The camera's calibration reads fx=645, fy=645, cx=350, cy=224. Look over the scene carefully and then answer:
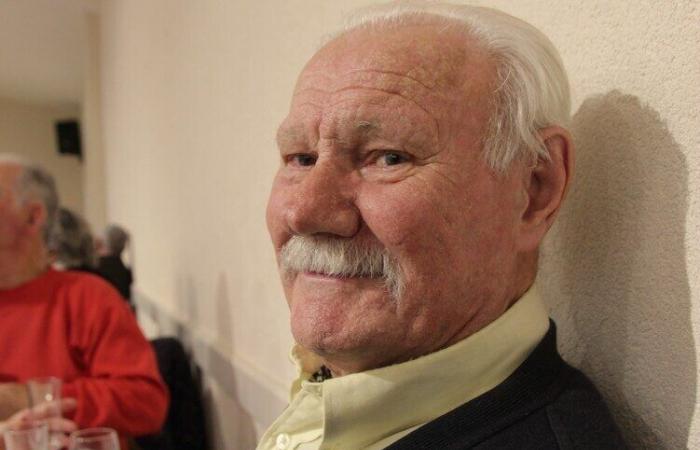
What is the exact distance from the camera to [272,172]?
5.08 ft

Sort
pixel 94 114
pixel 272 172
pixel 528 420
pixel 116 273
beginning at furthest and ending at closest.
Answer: pixel 94 114 < pixel 116 273 < pixel 272 172 < pixel 528 420

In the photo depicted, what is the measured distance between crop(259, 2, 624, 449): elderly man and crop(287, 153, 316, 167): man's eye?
49 mm

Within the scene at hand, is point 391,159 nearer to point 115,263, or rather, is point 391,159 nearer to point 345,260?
point 345,260

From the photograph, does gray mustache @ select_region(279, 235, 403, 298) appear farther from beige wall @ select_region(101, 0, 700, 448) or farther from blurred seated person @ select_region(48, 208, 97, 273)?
blurred seated person @ select_region(48, 208, 97, 273)

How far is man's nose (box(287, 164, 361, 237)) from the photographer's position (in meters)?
0.71

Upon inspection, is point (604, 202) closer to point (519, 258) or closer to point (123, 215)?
point (519, 258)

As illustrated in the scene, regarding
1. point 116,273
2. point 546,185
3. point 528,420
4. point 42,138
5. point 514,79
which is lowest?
point 116,273

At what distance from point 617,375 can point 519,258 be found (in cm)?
18

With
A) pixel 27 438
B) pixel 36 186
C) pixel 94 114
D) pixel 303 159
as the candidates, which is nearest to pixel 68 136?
pixel 94 114

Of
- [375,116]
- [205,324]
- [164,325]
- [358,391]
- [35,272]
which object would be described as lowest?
[164,325]

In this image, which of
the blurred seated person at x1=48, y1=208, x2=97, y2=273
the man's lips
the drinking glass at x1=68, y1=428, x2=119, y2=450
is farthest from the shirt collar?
the blurred seated person at x1=48, y1=208, x2=97, y2=273

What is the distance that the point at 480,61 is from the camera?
70 centimetres

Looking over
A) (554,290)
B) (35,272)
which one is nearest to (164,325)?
(35,272)

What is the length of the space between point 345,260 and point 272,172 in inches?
34.2
